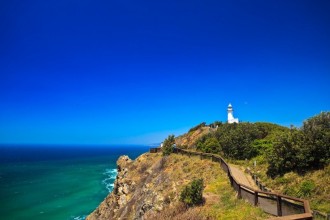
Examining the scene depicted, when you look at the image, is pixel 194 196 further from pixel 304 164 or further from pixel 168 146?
pixel 168 146

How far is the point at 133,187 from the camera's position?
41312 millimetres

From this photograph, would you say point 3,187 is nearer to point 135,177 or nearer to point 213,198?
point 135,177

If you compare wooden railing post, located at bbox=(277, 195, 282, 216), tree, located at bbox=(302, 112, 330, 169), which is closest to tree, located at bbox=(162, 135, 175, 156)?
tree, located at bbox=(302, 112, 330, 169)

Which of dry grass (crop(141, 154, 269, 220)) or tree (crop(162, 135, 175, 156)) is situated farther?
tree (crop(162, 135, 175, 156))

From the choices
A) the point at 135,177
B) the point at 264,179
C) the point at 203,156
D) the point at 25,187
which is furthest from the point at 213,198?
the point at 25,187

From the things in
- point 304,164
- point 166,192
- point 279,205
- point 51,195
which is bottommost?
Result: point 51,195

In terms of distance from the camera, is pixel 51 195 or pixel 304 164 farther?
pixel 51 195

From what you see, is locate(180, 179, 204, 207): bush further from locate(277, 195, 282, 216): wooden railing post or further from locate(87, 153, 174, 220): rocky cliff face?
locate(87, 153, 174, 220): rocky cliff face

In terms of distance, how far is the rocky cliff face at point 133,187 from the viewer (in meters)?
33.0

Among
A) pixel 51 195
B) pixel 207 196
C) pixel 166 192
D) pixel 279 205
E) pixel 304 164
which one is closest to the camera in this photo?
pixel 279 205

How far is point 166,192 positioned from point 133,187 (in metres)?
16.1

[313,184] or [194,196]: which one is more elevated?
[313,184]

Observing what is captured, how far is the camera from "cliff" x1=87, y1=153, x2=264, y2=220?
53.2 feet

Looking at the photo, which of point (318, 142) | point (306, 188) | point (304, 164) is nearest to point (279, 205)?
point (306, 188)
